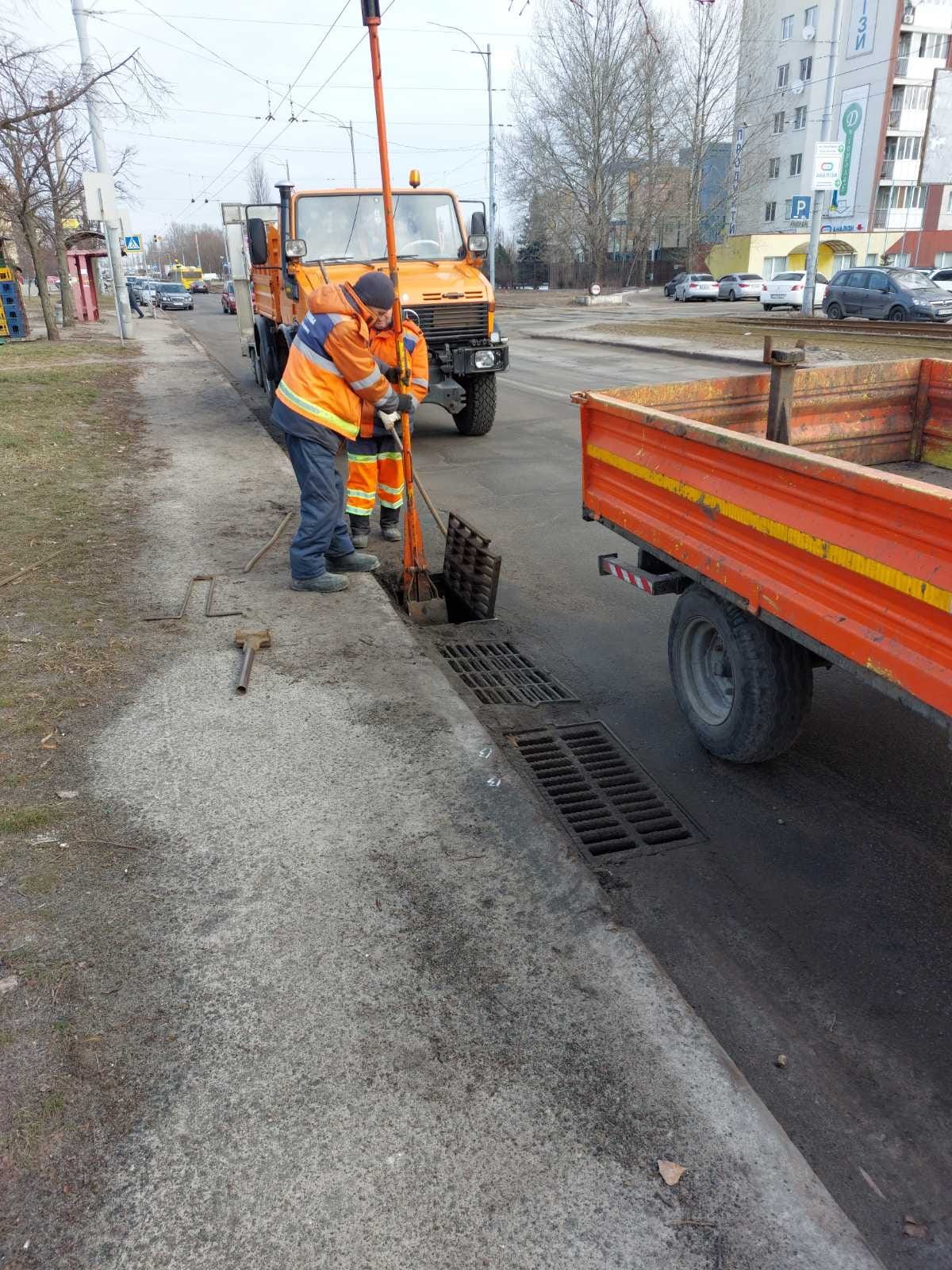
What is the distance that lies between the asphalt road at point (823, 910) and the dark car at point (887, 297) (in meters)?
23.2

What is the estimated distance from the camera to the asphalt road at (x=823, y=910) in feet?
7.25

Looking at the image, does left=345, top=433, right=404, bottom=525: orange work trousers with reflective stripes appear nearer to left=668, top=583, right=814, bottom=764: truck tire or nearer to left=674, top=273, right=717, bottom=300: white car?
left=668, top=583, right=814, bottom=764: truck tire

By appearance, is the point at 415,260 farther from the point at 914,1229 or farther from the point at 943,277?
the point at 943,277

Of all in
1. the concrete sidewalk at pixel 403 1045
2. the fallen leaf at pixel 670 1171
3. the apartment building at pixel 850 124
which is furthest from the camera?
the apartment building at pixel 850 124

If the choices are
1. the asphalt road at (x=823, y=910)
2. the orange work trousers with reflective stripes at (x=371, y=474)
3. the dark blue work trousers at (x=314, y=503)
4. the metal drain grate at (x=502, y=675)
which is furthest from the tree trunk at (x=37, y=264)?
the asphalt road at (x=823, y=910)

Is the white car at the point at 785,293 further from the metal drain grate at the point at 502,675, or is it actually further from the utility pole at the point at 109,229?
the metal drain grate at the point at 502,675

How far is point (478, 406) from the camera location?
10.8 m

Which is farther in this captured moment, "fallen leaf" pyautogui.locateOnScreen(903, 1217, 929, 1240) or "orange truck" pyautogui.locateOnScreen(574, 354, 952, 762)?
"orange truck" pyautogui.locateOnScreen(574, 354, 952, 762)

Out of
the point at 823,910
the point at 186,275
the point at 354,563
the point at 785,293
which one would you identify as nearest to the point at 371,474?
the point at 354,563

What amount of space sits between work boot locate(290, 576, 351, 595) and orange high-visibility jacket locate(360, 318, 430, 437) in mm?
1039

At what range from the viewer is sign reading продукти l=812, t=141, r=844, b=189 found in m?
28.1

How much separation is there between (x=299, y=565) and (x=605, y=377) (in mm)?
11183

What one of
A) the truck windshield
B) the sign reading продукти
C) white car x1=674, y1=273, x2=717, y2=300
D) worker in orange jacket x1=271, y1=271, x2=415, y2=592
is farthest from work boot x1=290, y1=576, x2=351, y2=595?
white car x1=674, y1=273, x2=717, y2=300

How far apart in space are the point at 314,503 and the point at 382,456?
1.09m
